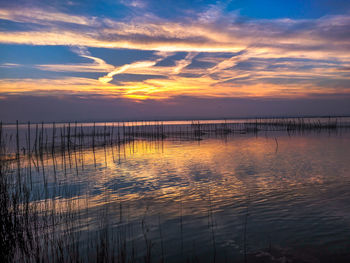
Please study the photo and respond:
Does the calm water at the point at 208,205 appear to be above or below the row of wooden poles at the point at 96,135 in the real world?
below

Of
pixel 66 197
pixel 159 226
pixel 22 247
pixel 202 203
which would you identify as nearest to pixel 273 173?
pixel 202 203

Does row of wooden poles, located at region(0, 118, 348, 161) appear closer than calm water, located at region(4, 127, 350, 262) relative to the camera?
No

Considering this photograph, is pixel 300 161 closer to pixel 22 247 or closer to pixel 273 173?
pixel 273 173

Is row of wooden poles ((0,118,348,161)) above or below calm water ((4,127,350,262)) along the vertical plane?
above

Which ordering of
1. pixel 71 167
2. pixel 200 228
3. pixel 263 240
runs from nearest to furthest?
pixel 263 240
pixel 200 228
pixel 71 167

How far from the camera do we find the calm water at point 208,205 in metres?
4.86

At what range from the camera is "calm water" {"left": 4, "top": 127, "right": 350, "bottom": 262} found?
191 inches

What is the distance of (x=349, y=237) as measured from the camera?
4812 millimetres

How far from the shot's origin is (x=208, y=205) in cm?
689

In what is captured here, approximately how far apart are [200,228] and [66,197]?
448 cm

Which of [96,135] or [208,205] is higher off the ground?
[96,135]

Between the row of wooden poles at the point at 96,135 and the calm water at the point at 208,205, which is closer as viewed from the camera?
the calm water at the point at 208,205

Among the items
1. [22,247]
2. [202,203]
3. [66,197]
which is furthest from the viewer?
[66,197]

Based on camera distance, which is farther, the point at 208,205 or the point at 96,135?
the point at 96,135
